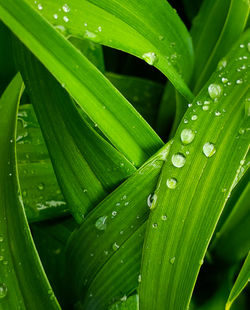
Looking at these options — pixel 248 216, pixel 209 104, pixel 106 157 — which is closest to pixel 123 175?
pixel 106 157

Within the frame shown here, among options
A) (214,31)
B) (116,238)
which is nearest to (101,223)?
(116,238)

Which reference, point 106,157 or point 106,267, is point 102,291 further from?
point 106,157

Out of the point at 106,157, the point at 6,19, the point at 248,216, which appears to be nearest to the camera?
the point at 6,19

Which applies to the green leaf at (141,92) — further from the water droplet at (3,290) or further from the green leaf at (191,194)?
the water droplet at (3,290)

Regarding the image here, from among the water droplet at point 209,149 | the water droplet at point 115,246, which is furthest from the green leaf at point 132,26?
the water droplet at point 115,246

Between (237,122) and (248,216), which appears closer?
(237,122)

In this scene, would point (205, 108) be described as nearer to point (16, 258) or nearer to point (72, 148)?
point (72, 148)

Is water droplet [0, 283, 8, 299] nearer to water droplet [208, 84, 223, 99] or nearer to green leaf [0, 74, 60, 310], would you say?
green leaf [0, 74, 60, 310]
